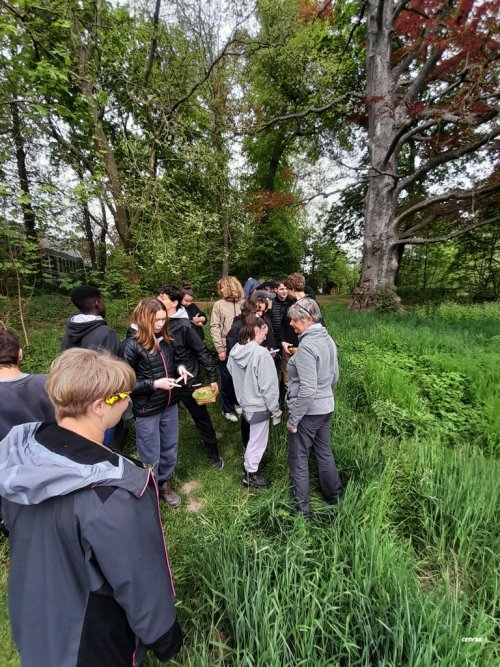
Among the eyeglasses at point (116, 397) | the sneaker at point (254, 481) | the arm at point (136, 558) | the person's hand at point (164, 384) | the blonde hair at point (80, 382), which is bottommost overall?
the sneaker at point (254, 481)

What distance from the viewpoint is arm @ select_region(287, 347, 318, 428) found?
2.36 m

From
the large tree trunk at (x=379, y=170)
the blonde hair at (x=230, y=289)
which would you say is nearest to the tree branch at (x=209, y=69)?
the large tree trunk at (x=379, y=170)

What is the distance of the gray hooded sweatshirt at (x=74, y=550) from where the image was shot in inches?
37.3

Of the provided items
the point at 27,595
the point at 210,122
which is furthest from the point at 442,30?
the point at 27,595

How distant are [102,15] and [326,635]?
10.4 metres

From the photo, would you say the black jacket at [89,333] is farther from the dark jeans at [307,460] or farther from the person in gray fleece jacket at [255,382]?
the dark jeans at [307,460]

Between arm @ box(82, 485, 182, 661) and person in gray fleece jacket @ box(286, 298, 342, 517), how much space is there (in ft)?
4.85

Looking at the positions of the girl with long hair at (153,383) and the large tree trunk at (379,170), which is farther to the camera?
the large tree trunk at (379,170)

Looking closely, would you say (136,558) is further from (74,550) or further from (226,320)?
(226,320)

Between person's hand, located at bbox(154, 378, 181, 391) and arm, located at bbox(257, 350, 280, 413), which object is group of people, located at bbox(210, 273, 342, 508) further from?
person's hand, located at bbox(154, 378, 181, 391)

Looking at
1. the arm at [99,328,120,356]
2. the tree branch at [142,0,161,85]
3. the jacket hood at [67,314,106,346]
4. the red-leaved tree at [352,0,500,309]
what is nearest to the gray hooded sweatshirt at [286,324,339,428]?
the arm at [99,328,120,356]

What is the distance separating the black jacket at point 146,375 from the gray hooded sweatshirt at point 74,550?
1.43m

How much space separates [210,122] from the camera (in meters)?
9.24

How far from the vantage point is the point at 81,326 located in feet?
9.02
